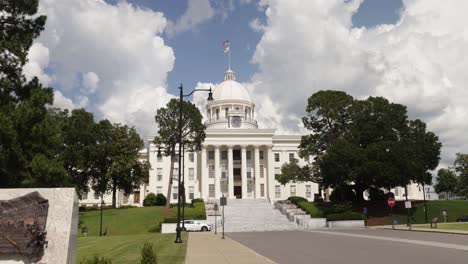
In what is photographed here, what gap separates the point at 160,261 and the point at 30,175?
36.9 feet

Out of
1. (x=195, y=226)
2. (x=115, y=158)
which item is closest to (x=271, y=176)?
(x=115, y=158)

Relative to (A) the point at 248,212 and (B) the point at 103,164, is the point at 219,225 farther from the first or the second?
(B) the point at 103,164

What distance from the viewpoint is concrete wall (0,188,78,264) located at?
10.7 m

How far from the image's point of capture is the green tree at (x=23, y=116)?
882 inches

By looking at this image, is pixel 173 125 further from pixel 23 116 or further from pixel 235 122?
pixel 23 116

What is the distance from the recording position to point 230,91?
3863 inches

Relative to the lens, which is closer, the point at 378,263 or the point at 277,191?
the point at 378,263

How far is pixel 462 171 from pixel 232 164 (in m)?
45.7

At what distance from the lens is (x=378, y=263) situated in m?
15.6

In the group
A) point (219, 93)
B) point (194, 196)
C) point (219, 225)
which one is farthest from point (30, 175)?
point (219, 93)

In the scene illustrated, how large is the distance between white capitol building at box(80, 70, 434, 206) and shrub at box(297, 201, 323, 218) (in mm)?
→ 19881

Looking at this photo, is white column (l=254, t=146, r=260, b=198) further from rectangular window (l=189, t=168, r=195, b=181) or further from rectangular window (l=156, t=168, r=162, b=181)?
rectangular window (l=156, t=168, r=162, b=181)

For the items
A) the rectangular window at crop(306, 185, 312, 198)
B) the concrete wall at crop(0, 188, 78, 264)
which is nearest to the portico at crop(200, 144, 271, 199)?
the rectangular window at crop(306, 185, 312, 198)

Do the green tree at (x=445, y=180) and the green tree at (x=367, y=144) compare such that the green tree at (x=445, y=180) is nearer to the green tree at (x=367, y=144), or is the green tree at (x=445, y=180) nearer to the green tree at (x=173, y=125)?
the green tree at (x=367, y=144)
